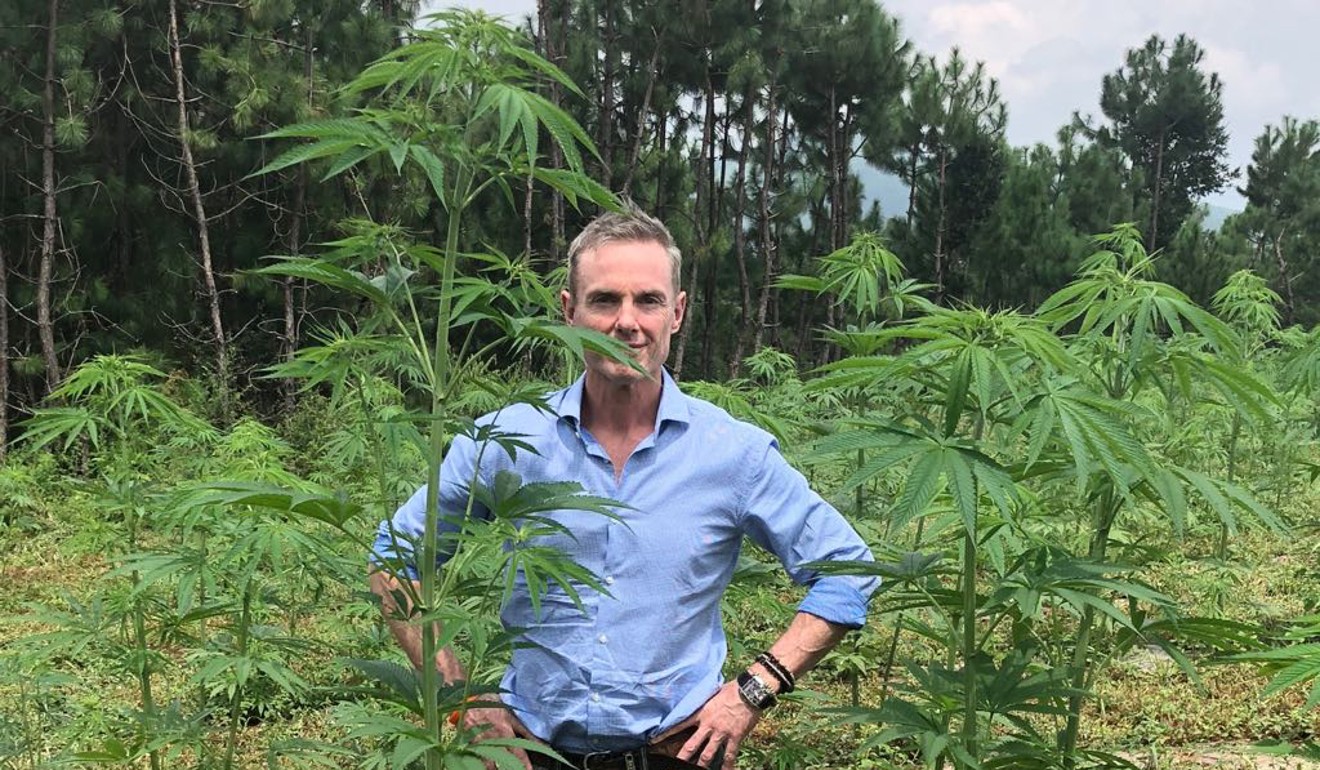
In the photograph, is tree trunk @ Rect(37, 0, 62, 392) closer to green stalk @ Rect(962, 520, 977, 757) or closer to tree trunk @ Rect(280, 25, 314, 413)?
tree trunk @ Rect(280, 25, 314, 413)

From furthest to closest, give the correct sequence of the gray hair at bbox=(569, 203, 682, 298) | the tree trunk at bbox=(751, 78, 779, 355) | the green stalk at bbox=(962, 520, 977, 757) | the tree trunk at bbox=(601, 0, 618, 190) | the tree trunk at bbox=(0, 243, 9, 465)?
1. the tree trunk at bbox=(751, 78, 779, 355)
2. the tree trunk at bbox=(601, 0, 618, 190)
3. the tree trunk at bbox=(0, 243, 9, 465)
4. the gray hair at bbox=(569, 203, 682, 298)
5. the green stalk at bbox=(962, 520, 977, 757)

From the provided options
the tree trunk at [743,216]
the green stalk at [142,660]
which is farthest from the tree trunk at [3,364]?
the tree trunk at [743,216]

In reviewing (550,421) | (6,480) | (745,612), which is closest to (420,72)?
(550,421)

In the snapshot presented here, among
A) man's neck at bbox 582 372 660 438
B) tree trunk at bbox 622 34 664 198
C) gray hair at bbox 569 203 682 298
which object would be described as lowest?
man's neck at bbox 582 372 660 438

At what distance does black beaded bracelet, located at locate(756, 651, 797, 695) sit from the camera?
215 centimetres

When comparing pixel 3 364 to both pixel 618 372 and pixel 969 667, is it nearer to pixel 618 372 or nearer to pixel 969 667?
pixel 618 372

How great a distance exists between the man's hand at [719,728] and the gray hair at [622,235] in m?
0.85

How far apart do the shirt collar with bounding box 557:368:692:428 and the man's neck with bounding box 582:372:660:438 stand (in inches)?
0.9

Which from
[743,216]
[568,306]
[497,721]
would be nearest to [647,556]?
[497,721]

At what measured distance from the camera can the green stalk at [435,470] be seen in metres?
→ 1.59

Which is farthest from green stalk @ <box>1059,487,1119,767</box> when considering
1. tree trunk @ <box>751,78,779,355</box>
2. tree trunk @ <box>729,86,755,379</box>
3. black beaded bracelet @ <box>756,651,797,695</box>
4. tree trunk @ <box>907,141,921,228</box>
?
tree trunk @ <box>907,141,921,228</box>

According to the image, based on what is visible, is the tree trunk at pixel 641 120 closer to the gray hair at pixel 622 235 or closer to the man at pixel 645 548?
the gray hair at pixel 622 235

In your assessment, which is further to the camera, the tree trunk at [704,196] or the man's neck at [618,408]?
the tree trunk at [704,196]

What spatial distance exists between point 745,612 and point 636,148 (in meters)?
14.2
